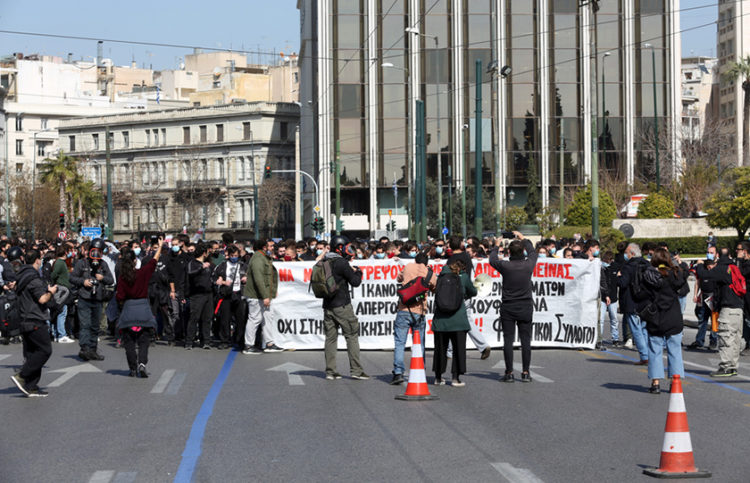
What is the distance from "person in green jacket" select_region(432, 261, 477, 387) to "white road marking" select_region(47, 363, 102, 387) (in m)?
4.77

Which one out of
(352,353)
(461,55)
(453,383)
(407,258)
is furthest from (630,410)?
(461,55)

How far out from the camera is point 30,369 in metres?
12.9

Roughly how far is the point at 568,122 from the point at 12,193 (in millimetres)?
49991

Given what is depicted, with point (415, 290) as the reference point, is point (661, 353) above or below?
below

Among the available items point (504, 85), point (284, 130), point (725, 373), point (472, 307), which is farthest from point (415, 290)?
point (284, 130)

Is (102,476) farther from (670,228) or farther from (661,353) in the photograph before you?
(670,228)

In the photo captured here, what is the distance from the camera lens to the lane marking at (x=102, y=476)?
26.9ft

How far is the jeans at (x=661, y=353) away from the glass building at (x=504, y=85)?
6688cm

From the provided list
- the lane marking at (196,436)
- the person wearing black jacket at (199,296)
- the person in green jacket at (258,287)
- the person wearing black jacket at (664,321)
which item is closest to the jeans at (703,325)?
the person wearing black jacket at (664,321)

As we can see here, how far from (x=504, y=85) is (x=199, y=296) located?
211 ft

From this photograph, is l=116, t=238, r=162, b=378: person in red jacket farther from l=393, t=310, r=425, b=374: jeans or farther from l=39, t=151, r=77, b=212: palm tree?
l=39, t=151, r=77, b=212: palm tree

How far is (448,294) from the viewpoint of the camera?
13.6m

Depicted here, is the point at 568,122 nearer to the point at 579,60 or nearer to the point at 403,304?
the point at 579,60

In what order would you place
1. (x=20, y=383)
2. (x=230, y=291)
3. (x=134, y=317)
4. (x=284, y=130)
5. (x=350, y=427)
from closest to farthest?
(x=350, y=427)
(x=20, y=383)
(x=134, y=317)
(x=230, y=291)
(x=284, y=130)
